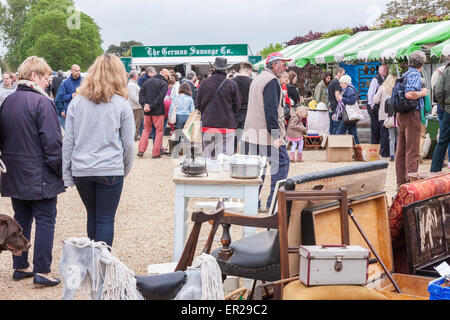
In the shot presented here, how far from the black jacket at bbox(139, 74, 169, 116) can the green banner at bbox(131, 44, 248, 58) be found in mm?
14914

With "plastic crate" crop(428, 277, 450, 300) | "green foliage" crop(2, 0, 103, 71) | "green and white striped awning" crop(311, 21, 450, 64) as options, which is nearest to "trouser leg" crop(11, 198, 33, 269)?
"plastic crate" crop(428, 277, 450, 300)

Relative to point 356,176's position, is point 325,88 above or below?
above

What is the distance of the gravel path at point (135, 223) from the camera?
513 centimetres

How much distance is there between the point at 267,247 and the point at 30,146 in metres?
2.16

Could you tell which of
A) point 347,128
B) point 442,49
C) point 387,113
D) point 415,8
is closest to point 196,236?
point 387,113

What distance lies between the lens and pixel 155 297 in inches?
113

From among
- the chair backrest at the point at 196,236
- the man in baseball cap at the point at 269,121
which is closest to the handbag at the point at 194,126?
the man in baseball cap at the point at 269,121

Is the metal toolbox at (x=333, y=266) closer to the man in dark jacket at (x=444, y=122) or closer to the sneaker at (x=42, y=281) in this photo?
the sneaker at (x=42, y=281)

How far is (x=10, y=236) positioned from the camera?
4.38 m

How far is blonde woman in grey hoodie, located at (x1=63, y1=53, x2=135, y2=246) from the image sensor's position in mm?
4512

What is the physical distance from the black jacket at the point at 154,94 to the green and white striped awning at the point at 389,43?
16.9 feet

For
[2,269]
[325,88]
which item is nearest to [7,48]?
[325,88]
